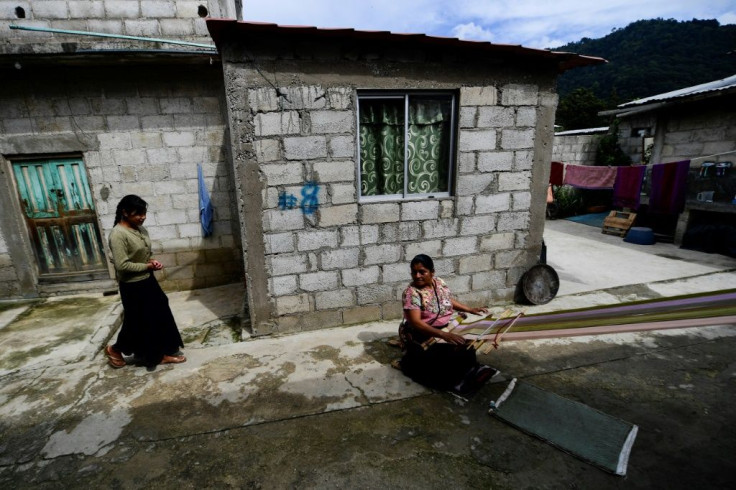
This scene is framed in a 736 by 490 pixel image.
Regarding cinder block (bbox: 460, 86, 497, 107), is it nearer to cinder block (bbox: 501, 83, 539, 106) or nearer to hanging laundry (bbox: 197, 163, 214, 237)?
cinder block (bbox: 501, 83, 539, 106)

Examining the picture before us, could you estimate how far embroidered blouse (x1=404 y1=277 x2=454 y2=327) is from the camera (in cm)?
305

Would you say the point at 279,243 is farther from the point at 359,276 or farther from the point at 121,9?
the point at 121,9

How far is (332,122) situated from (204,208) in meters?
2.80

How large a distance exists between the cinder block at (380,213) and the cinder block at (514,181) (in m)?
1.47

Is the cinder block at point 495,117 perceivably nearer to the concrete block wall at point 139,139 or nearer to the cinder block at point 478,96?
the cinder block at point 478,96

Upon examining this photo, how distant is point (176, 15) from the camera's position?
16.8 ft

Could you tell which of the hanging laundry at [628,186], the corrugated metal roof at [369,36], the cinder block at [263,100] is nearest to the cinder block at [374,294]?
the cinder block at [263,100]

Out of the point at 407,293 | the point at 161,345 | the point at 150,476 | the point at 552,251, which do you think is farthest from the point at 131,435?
the point at 552,251

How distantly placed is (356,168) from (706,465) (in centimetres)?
387

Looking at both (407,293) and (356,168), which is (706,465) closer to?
(407,293)

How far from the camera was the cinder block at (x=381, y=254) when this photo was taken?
435 cm

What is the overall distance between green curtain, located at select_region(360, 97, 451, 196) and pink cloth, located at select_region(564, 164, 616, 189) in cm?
774

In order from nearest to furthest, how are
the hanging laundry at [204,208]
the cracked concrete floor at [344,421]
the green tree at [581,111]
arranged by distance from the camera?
1. the cracked concrete floor at [344,421]
2. the hanging laundry at [204,208]
3. the green tree at [581,111]

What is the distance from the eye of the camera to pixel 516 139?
452 centimetres
